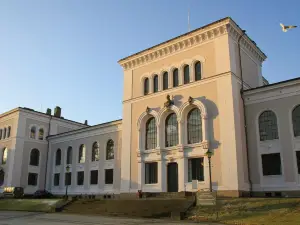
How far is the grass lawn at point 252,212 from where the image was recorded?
16516 mm

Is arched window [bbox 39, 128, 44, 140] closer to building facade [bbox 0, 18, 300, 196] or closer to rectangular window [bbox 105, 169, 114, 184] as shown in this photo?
building facade [bbox 0, 18, 300, 196]

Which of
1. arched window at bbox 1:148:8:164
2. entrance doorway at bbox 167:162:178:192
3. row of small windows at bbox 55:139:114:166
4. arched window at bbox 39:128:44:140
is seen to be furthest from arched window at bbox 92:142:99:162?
arched window at bbox 1:148:8:164

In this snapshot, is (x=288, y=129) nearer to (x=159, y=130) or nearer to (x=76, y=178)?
(x=159, y=130)

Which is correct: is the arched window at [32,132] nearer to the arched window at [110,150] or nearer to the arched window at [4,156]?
the arched window at [4,156]

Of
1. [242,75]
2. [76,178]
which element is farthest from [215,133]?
[76,178]

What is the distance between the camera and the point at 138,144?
107 feet

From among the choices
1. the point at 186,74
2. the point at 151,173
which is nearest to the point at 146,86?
the point at 186,74

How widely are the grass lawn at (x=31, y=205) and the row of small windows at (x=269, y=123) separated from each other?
1790 centimetres

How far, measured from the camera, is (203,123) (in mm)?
28172

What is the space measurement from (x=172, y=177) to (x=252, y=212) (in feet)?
38.5

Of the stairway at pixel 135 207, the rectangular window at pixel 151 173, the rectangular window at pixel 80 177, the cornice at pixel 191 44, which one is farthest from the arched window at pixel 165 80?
the rectangular window at pixel 80 177

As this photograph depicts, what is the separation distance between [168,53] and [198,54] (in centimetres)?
343

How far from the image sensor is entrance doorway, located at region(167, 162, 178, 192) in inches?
1164

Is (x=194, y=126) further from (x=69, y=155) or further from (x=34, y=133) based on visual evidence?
(x=34, y=133)
